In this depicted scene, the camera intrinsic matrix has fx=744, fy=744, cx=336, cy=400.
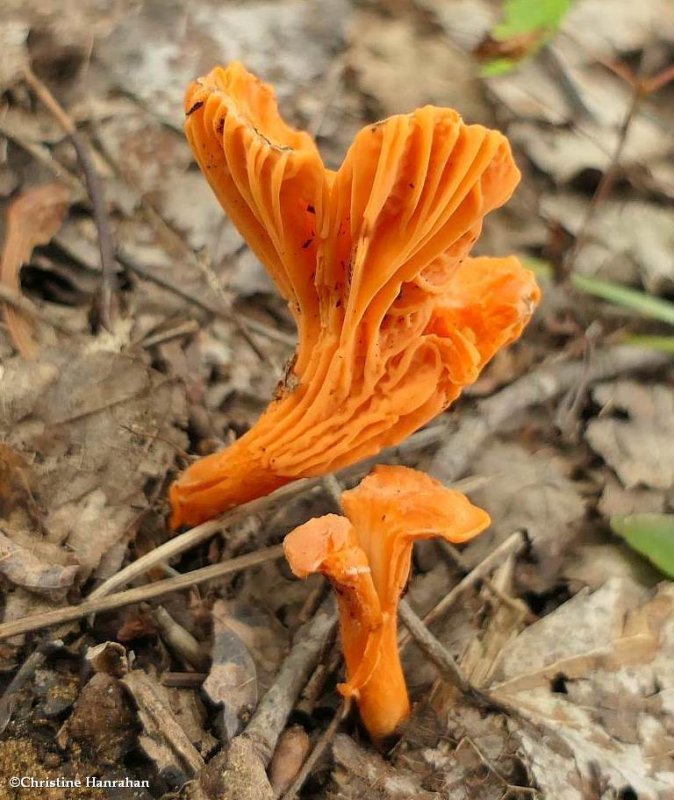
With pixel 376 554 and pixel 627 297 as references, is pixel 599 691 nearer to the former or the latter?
pixel 376 554

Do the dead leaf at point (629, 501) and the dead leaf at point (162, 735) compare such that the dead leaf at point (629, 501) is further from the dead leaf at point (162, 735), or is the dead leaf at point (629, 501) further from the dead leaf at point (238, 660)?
the dead leaf at point (162, 735)

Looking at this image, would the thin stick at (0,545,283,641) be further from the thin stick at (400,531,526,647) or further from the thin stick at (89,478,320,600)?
the thin stick at (400,531,526,647)

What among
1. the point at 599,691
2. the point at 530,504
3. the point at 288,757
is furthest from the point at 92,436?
the point at 599,691

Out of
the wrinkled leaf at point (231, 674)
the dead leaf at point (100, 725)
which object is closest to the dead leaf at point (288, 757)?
the wrinkled leaf at point (231, 674)

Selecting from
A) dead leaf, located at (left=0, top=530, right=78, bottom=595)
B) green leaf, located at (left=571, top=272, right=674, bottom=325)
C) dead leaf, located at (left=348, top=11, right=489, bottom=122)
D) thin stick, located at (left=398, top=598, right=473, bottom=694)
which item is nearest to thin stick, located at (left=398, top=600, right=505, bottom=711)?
thin stick, located at (left=398, top=598, right=473, bottom=694)

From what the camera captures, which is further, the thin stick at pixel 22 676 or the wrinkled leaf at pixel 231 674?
the wrinkled leaf at pixel 231 674

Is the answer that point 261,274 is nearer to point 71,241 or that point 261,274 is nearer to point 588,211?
point 71,241
